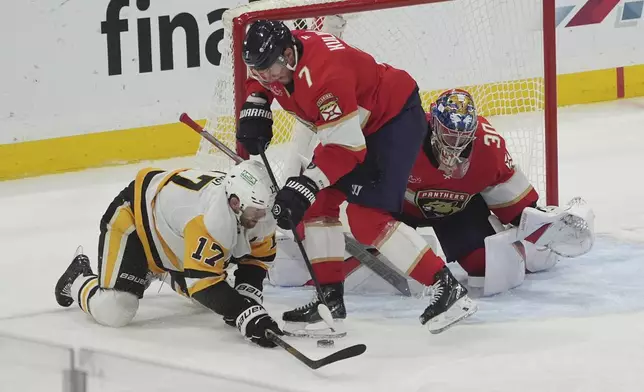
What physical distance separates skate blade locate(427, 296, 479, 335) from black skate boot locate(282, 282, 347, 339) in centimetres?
25

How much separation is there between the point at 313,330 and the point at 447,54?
196 centimetres

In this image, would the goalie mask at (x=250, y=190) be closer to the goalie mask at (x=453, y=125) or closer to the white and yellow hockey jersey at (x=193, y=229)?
the white and yellow hockey jersey at (x=193, y=229)

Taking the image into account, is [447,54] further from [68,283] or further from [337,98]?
[68,283]

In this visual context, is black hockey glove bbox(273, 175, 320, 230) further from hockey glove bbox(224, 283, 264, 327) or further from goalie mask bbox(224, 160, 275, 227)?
hockey glove bbox(224, 283, 264, 327)

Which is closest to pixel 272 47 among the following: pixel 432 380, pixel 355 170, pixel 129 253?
pixel 355 170

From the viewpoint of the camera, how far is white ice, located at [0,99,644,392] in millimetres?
2383

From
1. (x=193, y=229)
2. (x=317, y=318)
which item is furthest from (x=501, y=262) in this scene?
(x=193, y=229)

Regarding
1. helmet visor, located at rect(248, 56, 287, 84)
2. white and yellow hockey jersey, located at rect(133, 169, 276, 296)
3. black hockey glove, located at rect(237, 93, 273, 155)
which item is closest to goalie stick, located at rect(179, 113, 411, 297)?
black hockey glove, located at rect(237, 93, 273, 155)

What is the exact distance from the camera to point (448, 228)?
3662mm

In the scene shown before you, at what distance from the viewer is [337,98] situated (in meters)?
3.01

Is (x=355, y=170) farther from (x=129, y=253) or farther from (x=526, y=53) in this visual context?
(x=526, y=53)

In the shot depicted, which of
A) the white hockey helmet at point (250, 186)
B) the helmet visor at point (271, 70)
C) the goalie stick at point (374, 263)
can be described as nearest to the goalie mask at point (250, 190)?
the white hockey helmet at point (250, 186)

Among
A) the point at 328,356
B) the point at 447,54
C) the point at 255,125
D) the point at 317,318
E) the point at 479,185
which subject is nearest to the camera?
the point at 328,356

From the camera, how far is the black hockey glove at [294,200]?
295 cm
